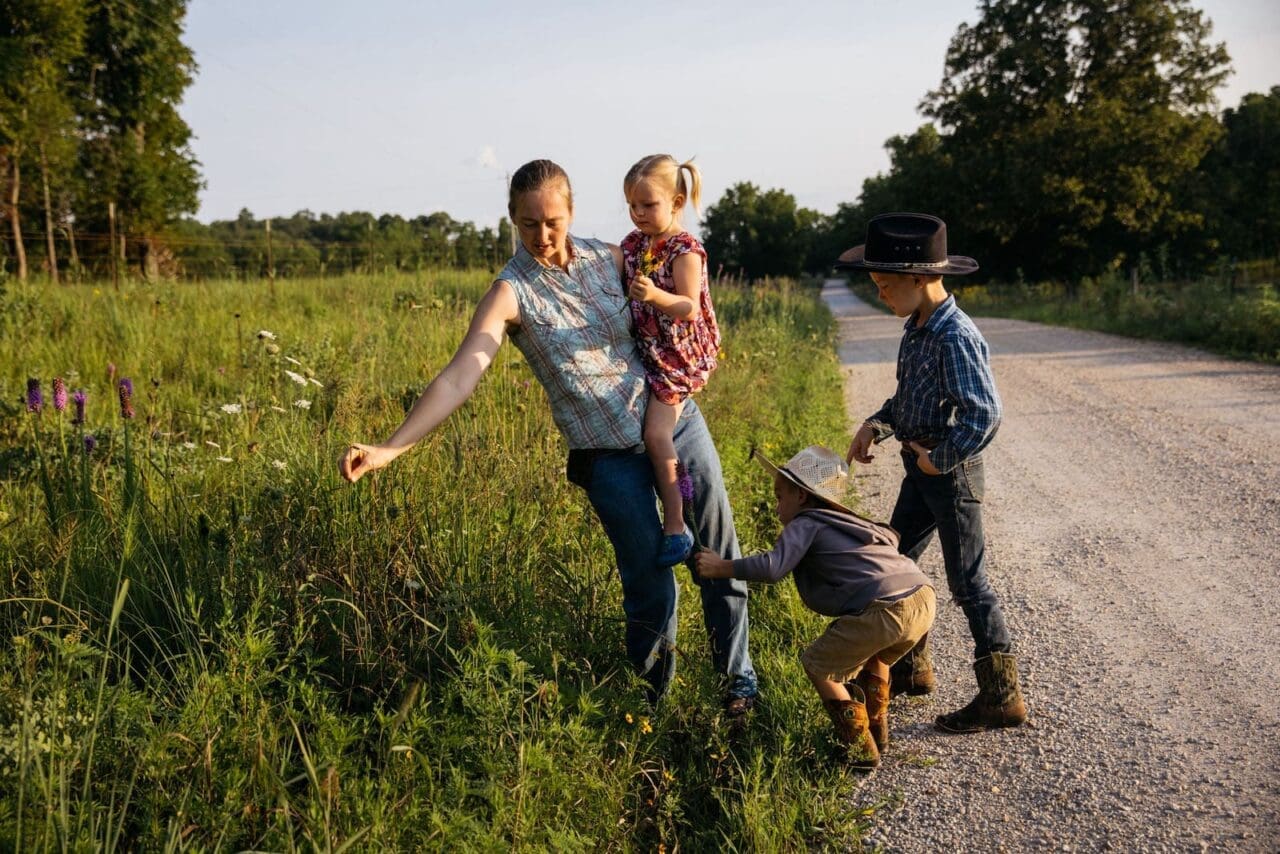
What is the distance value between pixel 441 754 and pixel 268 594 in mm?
882

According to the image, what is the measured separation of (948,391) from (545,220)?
159 cm

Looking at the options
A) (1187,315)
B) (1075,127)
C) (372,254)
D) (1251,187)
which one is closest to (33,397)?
(372,254)

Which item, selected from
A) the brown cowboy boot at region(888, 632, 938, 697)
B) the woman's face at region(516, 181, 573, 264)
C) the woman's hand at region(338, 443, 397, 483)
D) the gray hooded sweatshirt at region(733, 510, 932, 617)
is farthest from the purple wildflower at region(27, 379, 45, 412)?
the brown cowboy boot at region(888, 632, 938, 697)

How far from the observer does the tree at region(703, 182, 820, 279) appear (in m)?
68.8

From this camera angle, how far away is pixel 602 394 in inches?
115

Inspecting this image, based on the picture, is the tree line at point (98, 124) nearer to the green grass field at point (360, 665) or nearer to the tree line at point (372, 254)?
the tree line at point (372, 254)

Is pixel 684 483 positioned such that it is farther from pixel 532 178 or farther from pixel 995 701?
pixel 995 701

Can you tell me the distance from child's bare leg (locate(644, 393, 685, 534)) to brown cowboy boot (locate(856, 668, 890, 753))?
956 mm

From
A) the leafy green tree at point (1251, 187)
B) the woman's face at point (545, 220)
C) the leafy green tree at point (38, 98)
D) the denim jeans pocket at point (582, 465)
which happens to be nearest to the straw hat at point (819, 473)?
the denim jeans pocket at point (582, 465)

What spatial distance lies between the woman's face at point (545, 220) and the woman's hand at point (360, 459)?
823 mm

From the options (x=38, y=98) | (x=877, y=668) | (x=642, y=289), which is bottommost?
(x=877, y=668)

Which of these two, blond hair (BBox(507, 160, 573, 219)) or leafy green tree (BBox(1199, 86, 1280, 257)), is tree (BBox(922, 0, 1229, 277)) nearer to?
leafy green tree (BBox(1199, 86, 1280, 257))

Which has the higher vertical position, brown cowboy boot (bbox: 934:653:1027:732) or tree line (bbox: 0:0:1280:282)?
tree line (bbox: 0:0:1280:282)

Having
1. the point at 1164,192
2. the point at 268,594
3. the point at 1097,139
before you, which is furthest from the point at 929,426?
the point at 1164,192
